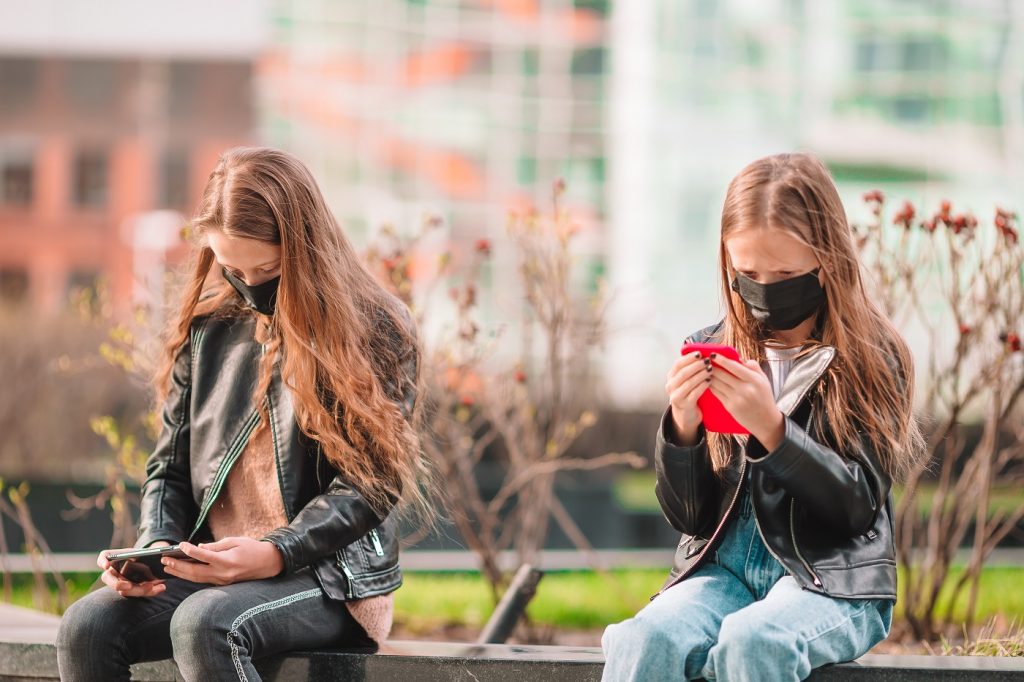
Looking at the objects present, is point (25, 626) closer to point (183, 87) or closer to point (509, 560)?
point (509, 560)

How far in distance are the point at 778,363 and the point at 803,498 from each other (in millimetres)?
417

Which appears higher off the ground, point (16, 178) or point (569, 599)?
point (569, 599)

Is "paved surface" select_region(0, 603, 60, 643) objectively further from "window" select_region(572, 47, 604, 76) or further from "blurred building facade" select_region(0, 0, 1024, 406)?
"window" select_region(572, 47, 604, 76)

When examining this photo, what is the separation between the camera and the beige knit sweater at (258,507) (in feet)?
10.1

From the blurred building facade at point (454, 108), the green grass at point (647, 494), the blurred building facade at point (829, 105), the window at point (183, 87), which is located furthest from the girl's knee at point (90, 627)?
the window at point (183, 87)

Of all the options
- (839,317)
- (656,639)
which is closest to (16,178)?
(839,317)

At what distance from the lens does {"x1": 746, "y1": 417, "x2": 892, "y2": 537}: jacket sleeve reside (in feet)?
8.36

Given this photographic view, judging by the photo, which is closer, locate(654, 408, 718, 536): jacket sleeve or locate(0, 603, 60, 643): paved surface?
locate(654, 408, 718, 536): jacket sleeve

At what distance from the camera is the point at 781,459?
8.36 ft

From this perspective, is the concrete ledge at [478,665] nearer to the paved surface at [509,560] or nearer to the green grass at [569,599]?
the green grass at [569,599]

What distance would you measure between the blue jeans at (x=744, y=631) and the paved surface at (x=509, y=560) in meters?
2.43

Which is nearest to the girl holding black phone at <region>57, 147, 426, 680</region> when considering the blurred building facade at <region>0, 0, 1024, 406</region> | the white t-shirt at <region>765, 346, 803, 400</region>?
the white t-shirt at <region>765, 346, 803, 400</region>

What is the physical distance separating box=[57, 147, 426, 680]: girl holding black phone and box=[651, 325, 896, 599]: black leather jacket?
71 centimetres

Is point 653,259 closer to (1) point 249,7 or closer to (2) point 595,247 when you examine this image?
(2) point 595,247
